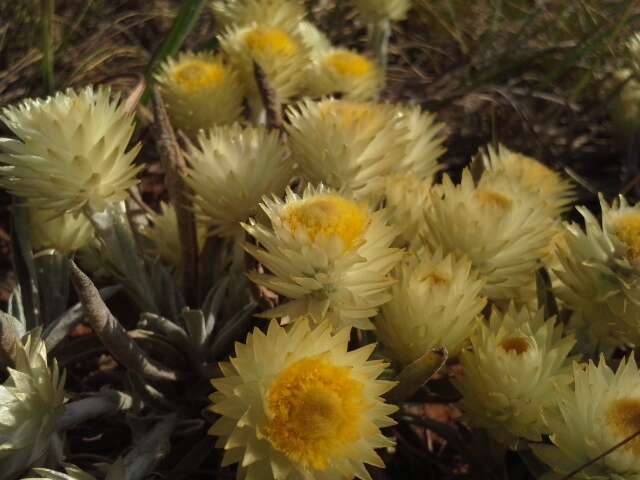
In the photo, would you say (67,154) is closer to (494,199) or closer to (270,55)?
(270,55)

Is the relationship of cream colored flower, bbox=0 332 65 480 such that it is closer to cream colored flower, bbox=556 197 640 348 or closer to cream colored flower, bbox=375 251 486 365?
cream colored flower, bbox=375 251 486 365

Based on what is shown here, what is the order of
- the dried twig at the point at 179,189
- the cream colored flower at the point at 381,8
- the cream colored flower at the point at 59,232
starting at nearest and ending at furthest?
the dried twig at the point at 179,189, the cream colored flower at the point at 59,232, the cream colored flower at the point at 381,8

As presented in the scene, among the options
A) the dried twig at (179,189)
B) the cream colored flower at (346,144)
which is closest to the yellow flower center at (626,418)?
the cream colored flower at (346,144)

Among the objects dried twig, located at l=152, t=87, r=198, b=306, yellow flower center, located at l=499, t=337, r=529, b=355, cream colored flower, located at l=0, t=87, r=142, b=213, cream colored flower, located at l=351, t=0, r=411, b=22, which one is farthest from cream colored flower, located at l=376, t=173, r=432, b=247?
cream colored flower, located at l=351, t=0, r=411, b=22

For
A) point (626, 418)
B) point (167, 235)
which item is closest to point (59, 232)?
point (167, 235)

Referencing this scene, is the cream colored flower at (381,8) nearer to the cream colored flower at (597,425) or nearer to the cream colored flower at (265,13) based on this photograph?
the cream colored flower at (265,13)

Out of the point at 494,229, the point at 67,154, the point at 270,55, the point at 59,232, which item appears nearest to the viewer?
the point at 67,154
